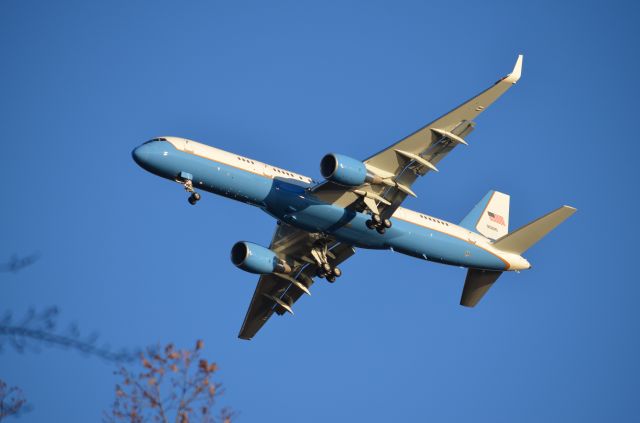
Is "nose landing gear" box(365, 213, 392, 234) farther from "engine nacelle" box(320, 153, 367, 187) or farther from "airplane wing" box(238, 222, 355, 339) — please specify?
"airplane wing" box(238, 222, 355, 339)

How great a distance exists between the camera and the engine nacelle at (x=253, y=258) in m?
55.8

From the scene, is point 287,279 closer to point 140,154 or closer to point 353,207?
point 353,207

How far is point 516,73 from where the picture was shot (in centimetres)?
5038

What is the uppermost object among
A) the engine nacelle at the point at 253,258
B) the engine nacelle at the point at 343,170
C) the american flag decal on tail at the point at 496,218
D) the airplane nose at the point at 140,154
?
the american flag decal on tail at the point at 496,218

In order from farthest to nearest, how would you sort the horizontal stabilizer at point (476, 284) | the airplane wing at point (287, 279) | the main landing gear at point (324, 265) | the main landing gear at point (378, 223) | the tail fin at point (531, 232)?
the horizontal stabilizer at point (476, 284) < the airplane wing at point (287, 279) < the main landing gear at point (324, 265) < the tail fin at point (531, 232) < the main landing gear at point (378, 223)

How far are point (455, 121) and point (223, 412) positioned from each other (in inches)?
1320

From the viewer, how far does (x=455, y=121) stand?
4988 centimetres

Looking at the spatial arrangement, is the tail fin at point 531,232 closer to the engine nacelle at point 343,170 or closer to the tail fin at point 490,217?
the tail fin at point 490,217

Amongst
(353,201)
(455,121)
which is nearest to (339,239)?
(353,201)

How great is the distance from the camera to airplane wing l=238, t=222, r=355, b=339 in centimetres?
5806

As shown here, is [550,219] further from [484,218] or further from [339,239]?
[339,239]

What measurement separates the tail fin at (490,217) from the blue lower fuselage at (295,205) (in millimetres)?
4232

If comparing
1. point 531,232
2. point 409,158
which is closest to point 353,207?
point 409,158

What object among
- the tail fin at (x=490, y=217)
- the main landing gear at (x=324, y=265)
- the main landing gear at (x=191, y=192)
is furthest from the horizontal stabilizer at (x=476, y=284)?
the main landing gear at (x=191, y=192)
